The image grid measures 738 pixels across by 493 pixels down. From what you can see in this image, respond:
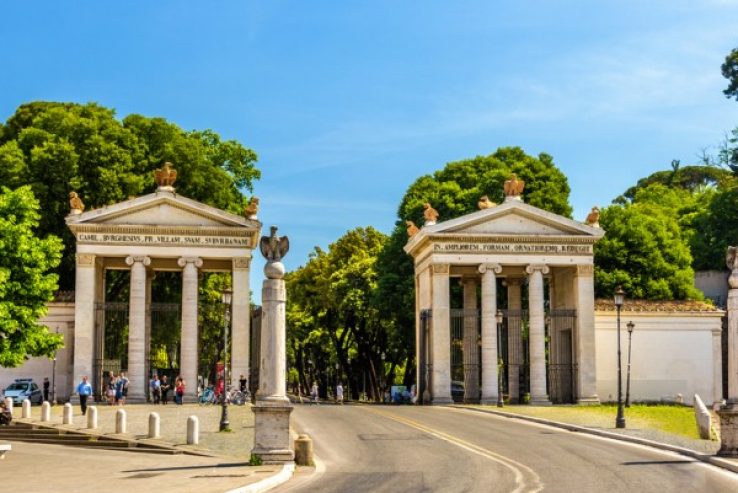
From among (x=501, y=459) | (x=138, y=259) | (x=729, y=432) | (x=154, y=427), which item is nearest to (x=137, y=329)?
(x=138, y=259)

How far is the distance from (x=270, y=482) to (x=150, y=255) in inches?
1314

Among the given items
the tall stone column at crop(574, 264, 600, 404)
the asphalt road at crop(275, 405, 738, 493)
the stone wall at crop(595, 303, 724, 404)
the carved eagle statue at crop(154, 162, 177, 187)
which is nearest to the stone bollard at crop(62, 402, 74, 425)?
the asphalt road at crop(275, 405, 738, 493)

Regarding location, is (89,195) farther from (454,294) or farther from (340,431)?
(340,431)

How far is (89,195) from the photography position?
6366 centimetres

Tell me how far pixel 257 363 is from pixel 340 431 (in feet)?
51.7

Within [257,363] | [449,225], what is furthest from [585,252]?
[257,363]

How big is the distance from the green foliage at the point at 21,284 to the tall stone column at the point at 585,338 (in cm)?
2514

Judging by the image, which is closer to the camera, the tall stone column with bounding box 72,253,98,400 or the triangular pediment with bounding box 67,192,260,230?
the tall stone column with bounding box 72,253,98,400

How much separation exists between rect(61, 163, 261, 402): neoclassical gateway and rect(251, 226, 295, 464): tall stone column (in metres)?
26.8

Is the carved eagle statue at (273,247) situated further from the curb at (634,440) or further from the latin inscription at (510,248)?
the latin inscription at (510,248)

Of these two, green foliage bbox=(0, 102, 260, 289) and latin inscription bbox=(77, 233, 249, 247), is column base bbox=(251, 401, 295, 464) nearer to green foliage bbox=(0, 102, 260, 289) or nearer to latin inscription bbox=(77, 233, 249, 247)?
latin inscription bbox=(77, 233, 249, 247)

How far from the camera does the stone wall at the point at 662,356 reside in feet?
192

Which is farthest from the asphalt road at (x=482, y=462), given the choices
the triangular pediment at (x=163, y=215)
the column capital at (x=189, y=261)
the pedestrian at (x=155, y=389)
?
the triangular pediment at (x=163, y=215)

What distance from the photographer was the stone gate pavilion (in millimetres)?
56250
